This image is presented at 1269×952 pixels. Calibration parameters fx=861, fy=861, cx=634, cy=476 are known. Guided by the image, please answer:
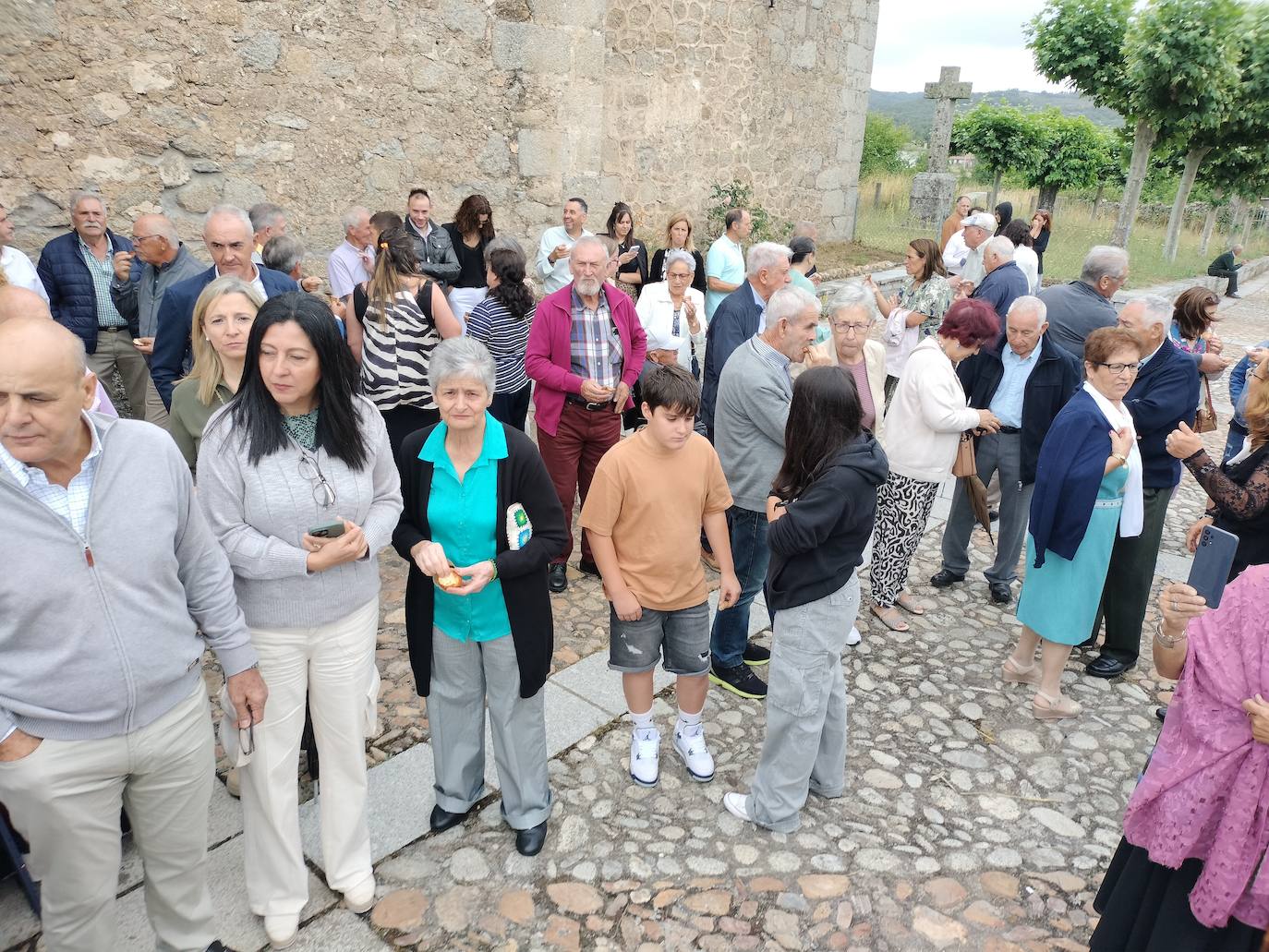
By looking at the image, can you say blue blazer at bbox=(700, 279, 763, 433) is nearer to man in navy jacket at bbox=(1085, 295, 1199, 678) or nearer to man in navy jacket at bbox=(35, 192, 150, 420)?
man in navy jacket at bbox=(1085, 295, 1199, 678)

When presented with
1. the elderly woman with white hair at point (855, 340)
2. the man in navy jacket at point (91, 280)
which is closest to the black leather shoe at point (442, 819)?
the elderly woman with white hair at point (855, 340)

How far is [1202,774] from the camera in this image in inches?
84.4

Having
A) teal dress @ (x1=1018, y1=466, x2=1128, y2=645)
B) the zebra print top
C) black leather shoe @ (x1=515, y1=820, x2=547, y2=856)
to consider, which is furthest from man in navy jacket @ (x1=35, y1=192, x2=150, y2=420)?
teal dress @ (x1=1018, y1=466, x2=1128, y2=645)

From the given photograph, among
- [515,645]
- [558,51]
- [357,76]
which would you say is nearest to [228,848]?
[515,645]

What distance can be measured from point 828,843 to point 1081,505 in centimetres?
184

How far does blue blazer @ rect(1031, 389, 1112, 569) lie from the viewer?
3.78 meters

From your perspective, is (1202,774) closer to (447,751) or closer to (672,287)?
(447,751)

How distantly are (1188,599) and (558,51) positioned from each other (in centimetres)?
726

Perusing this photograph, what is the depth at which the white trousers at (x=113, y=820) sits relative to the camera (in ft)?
6.66

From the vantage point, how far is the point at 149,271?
16.5 ft

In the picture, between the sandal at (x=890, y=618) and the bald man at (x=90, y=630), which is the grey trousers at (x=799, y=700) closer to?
the sandal at (x=890, y=618)

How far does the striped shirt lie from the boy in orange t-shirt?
198 centimetres

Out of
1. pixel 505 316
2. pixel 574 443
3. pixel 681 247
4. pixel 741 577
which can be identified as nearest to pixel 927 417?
pixel 741 577

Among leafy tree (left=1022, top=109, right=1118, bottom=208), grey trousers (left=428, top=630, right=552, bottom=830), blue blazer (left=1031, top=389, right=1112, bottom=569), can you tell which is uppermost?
leafy tree (left=1022, top=109, right=1118, bottom=208)
